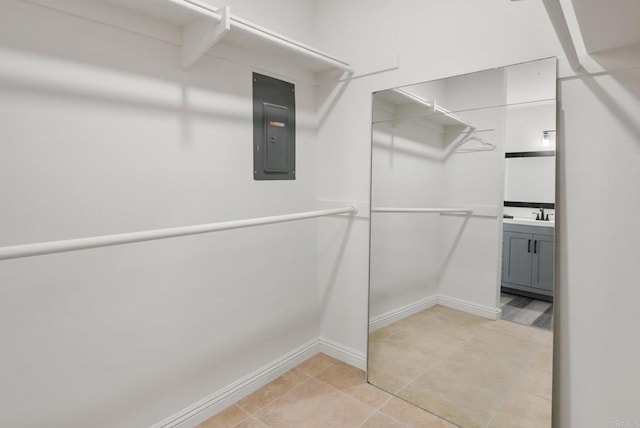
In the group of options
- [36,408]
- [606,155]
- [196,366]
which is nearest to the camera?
[36,408]

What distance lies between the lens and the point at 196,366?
5.65ft

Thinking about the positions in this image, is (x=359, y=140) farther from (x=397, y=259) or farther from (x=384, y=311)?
(x=384, y=311)

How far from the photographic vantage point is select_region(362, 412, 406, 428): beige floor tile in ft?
5.53

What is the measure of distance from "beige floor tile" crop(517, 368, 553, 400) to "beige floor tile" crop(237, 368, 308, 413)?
120cm

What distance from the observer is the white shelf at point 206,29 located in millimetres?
1369

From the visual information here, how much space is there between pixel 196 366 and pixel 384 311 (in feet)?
3.66

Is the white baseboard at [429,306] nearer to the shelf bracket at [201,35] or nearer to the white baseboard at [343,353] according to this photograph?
the white baseboard at [343,353]

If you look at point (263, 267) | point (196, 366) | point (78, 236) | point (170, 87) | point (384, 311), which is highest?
point (170, 87)

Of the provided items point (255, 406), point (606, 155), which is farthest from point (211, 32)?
point (255, 406)

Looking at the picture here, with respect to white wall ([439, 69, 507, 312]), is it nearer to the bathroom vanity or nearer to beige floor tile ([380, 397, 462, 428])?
the bathroom vanity

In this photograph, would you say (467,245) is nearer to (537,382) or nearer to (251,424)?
(537,382)

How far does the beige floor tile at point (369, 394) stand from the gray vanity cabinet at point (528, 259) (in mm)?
910

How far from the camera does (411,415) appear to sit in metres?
1.76

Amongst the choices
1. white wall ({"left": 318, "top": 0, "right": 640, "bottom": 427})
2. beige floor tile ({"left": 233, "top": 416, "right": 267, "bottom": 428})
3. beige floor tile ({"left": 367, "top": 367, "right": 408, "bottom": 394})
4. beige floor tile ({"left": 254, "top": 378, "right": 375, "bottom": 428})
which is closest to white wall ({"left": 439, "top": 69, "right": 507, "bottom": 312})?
white wall ({"left": 318, "top": 0, "right": 640, "bottom": 427})
